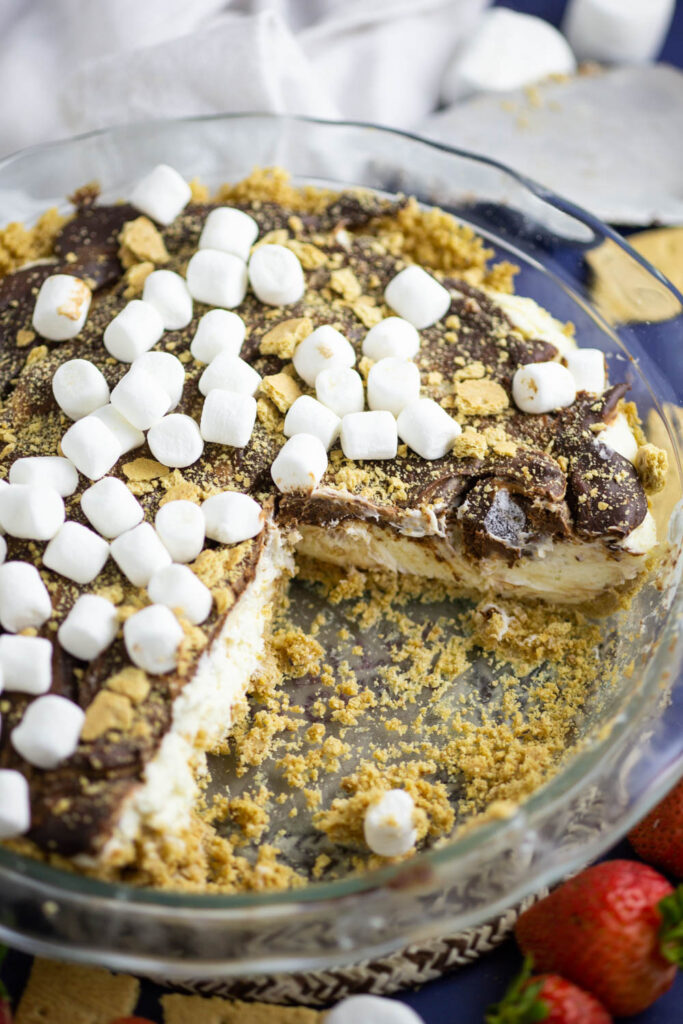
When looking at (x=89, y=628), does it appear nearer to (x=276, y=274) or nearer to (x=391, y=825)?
(x=391, y=825)

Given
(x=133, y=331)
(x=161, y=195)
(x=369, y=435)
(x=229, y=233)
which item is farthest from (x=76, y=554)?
(x=161, y=195)

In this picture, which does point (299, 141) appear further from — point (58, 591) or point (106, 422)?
point (58, 591)

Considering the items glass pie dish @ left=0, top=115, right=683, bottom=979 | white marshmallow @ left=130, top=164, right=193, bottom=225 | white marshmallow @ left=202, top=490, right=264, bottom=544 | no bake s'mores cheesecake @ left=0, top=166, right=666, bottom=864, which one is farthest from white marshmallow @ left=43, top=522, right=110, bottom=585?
white marshmallow @ left=130, top=164, right=193, bottom=225

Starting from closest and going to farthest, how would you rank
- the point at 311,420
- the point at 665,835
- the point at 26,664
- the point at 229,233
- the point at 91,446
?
the point at 26,664
the point at 665,835
the point at 91,446
the point at 311,420
the point at 229,233

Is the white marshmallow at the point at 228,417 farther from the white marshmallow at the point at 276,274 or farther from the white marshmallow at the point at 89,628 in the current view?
the white marshmallow at the point at 89,628

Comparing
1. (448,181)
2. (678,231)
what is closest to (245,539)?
(448,181)
